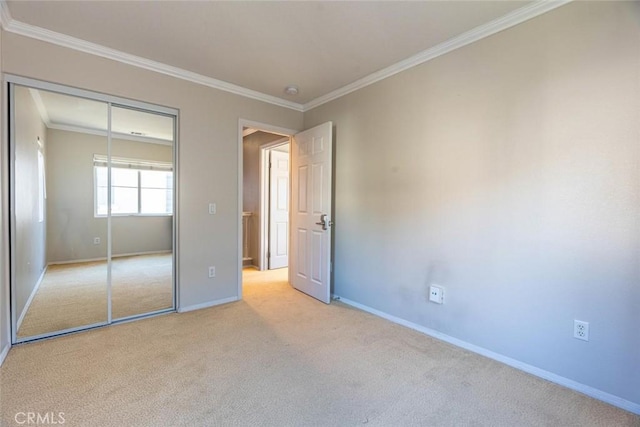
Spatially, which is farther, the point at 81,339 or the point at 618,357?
the point at 81,339

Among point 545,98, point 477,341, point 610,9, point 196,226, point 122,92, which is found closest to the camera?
point 610,9

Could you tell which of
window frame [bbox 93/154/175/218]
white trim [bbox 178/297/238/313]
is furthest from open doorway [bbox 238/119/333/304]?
window frame [bbox 93/154/175/218]

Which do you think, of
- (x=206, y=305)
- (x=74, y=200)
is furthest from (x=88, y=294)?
(x=206, y=305)

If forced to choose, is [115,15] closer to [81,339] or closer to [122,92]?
[122,92]

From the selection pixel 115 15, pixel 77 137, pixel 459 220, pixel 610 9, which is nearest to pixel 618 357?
pixel 459 220

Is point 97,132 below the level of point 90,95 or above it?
below

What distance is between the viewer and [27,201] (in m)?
2.49

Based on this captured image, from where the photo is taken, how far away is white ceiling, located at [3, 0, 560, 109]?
1.98 m

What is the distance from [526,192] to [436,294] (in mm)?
1079

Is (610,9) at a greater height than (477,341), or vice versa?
(610,9)

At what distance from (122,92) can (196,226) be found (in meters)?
1.42

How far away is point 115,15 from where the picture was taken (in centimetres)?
209

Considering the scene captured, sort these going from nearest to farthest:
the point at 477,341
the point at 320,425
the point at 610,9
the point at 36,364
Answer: the point at 320,425 → the point at 610,9 → the point at 36,364 → the point at 477,341

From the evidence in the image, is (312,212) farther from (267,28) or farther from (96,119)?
(96,119)
